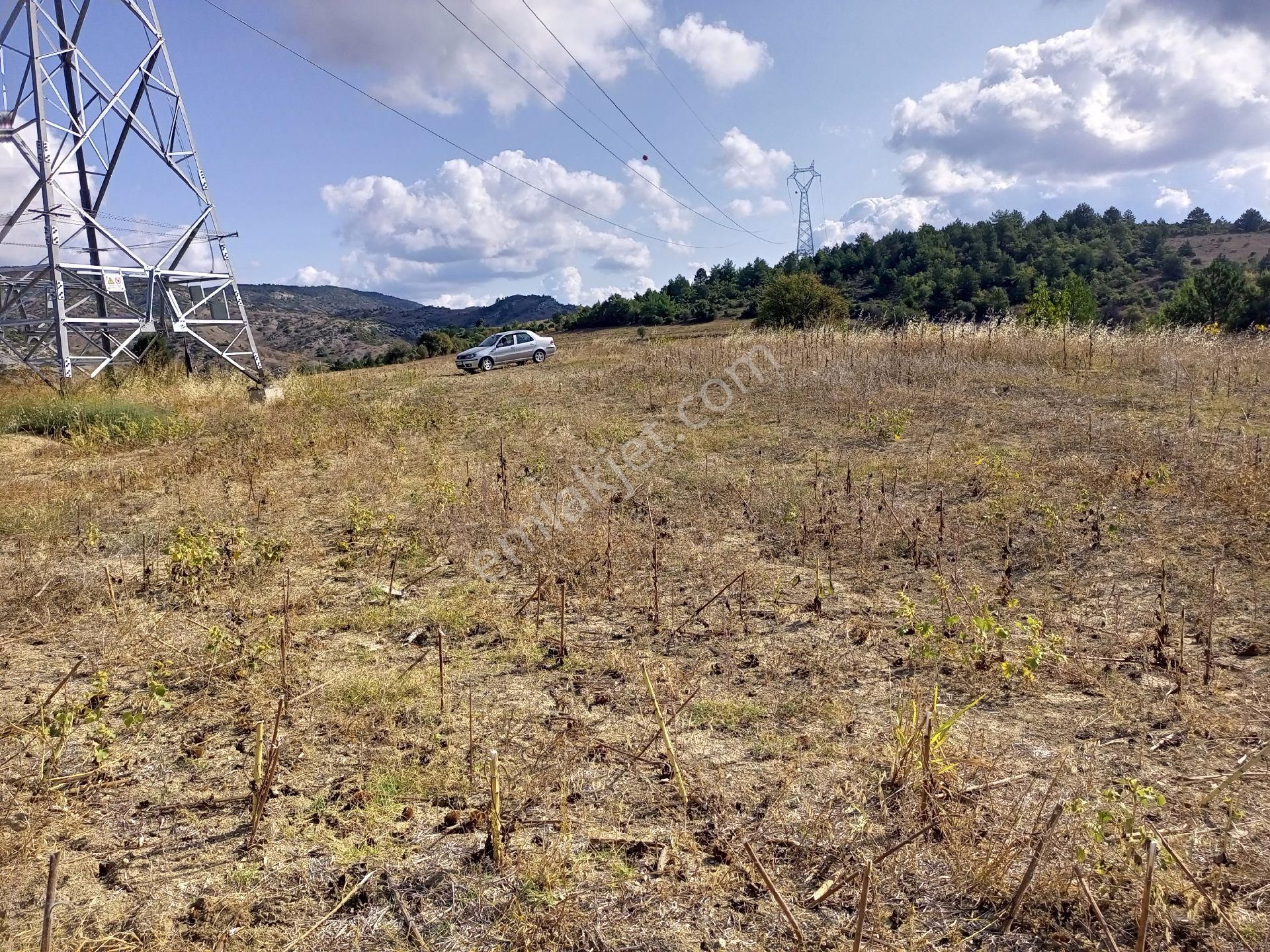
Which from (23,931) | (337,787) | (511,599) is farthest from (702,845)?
(511,599)

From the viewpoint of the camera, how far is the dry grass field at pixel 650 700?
2.29 metres

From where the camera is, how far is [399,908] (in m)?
2.30

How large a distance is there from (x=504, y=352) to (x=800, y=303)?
11238 mm

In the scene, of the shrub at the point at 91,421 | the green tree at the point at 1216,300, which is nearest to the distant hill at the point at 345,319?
the shrub at the point at 91,421

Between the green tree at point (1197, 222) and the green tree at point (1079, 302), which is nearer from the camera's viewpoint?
the green tree at point (1079, 302)

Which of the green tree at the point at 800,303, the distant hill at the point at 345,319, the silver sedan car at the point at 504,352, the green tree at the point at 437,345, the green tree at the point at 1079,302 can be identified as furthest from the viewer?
the distant hill at the point at 345,319

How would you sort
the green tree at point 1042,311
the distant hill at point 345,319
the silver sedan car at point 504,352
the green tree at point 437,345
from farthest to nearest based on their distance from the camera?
the distant hill at point 345,319
the green tree at point 437,345
the silver sedan car at point 504,352
the green tree at point 1042,311

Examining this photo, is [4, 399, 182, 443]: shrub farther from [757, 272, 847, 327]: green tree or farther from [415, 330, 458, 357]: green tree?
[415, 330, 458, 357]: green tree

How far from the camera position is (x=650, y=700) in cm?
361

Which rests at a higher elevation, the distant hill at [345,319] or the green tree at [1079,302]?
the distant hill at [345,319]

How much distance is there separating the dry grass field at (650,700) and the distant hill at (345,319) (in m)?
24.4

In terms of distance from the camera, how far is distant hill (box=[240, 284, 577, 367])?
60312 millimetres

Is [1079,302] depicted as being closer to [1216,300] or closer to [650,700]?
[1216,300]

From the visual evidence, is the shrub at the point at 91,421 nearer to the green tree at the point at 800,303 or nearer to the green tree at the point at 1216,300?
the green tree at the point at 800,303
